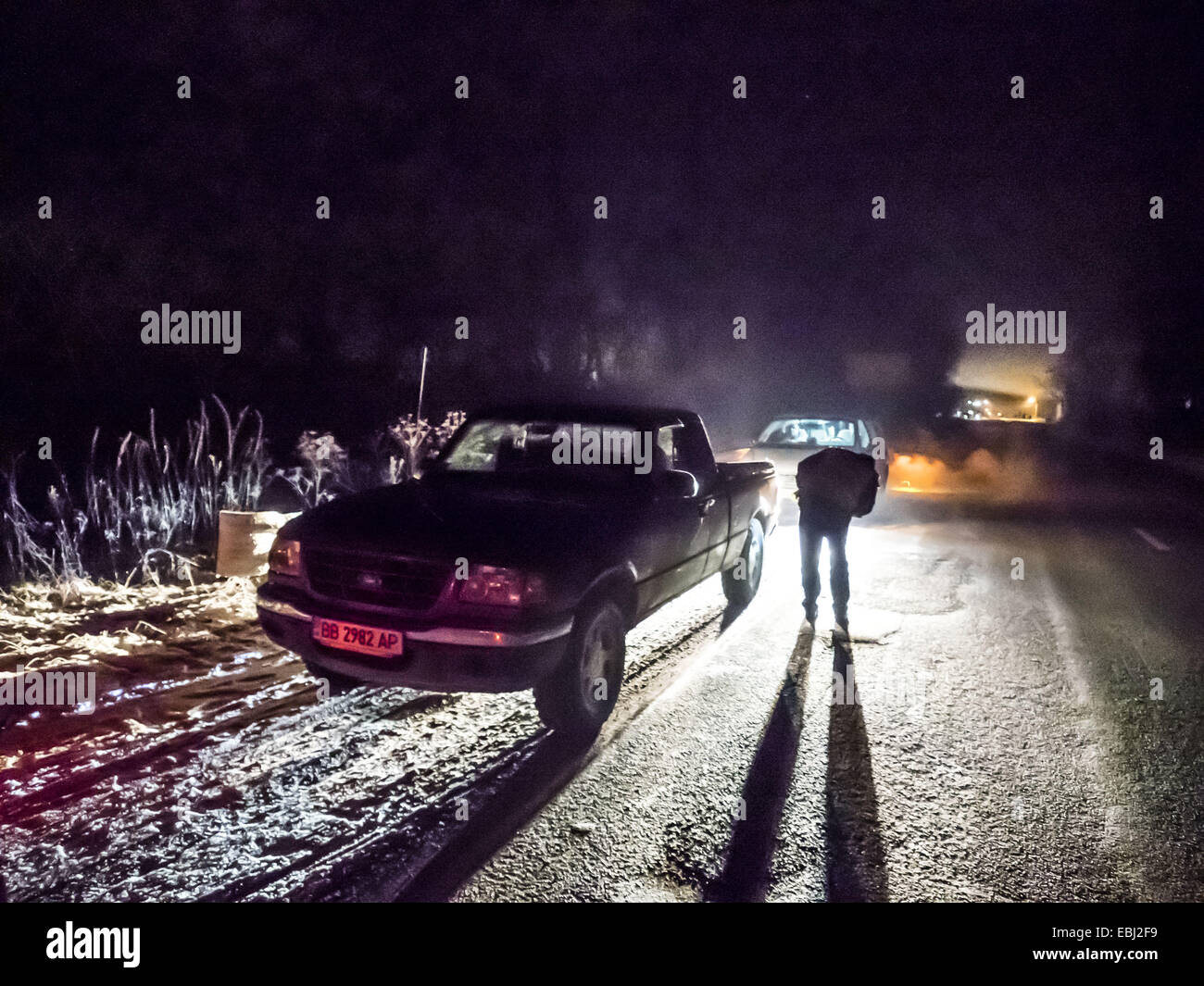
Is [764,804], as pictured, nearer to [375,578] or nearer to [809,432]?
[375,578]

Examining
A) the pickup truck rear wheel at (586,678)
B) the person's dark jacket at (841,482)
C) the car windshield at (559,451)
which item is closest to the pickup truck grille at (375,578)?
the pickup truck rear wheel at (586,678)

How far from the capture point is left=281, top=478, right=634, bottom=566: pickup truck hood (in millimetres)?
3604

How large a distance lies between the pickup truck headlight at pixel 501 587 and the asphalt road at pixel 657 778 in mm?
790

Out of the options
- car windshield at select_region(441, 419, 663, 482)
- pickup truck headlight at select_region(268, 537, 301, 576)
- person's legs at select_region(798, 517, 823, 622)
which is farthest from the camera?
person's legs at select_region(798, 517, 823, 622)

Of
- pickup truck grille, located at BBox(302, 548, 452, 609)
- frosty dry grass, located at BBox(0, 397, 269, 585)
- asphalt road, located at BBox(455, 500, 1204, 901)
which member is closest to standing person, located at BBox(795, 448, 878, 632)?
asphalt road, located at BBox(455, 500, 1204, 901)

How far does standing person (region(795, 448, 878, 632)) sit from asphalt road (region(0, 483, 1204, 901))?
47cm

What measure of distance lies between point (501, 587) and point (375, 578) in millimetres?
661

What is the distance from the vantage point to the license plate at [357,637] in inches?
140

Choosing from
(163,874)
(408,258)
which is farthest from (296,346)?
(163,874)

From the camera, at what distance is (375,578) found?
3.71 meters

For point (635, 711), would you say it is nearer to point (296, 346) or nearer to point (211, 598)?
point (211, 598)

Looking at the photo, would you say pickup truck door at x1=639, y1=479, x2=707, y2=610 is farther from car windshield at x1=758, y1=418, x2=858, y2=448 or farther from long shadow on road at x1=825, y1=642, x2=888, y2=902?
car windshield at x1=758, y1=418, x2=858, y2=448

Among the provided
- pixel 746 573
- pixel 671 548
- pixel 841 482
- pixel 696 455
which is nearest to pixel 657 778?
pixel 671 548

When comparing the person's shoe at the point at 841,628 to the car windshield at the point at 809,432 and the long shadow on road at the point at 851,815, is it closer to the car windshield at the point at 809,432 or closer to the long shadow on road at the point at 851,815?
the long shadow on road at the point at 851,815
